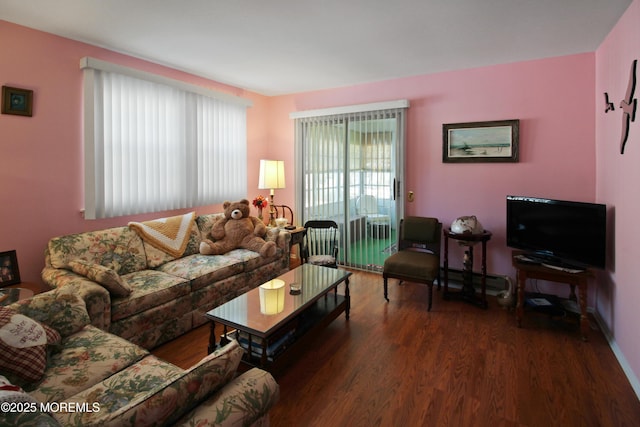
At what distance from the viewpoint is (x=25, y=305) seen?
1.86 meters

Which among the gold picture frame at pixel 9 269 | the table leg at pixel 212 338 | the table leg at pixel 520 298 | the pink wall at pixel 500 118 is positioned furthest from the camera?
the pink wall at pixel 500 118

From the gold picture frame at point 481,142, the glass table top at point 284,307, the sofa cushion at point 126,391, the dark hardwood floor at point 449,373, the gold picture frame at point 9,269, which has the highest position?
the gold picture frame at point 481,142

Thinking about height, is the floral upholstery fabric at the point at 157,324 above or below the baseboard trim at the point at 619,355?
above

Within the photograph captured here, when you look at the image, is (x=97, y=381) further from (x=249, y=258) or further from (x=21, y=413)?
(x=249, y=258)

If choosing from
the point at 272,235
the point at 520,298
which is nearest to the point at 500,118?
the point at 520,298

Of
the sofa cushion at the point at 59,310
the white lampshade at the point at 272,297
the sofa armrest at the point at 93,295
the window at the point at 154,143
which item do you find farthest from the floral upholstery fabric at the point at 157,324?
the window at the point at 154,143

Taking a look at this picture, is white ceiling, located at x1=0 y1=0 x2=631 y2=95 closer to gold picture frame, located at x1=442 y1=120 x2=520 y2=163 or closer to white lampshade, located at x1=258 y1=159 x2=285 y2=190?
gold picture frame, located at x1=442 y1=120 x2=520 y2=163

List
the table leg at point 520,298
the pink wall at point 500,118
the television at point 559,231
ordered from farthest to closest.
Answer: the pink wall at point 500,118
the table leg at point 520,298
the television at point 559,231

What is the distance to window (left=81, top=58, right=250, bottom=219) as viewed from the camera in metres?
3.13

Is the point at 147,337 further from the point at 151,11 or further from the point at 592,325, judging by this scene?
the point at 592,325

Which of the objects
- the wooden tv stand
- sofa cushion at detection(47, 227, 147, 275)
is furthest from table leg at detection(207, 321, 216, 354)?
the wooden tv stand

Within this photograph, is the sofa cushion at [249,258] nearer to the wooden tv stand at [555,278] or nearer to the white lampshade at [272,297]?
the white lampshade at [272,297]

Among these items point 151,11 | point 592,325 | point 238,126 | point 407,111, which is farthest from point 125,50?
point 592,325

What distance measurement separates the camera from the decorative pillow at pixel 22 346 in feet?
4.88
